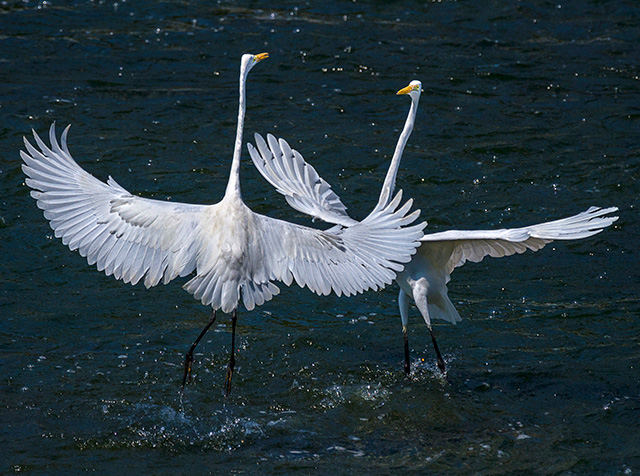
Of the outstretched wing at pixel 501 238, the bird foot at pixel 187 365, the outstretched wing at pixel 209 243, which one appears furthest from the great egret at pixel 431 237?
the bird foot at pixel 187 365

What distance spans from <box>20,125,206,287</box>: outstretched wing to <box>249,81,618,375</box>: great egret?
57.4 inches

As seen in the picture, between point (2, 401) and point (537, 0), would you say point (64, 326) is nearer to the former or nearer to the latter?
point (2, 401)

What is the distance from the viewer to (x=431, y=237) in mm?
7105

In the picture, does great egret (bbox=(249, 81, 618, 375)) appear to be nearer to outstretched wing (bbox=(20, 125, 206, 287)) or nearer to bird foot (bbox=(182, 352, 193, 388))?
outstretched wing (bbox=(20, 125, 206, 287))

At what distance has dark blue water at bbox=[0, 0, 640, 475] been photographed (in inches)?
261

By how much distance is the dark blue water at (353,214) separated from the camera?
6625 millimetres

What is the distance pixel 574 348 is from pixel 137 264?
3647 mm

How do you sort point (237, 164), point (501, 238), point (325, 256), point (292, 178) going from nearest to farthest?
point (325, 256), point (501, 238), point (237, 164), point (292, 178)

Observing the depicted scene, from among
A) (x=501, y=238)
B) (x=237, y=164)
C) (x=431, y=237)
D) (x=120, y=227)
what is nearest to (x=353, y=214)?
(x=431, y=237)

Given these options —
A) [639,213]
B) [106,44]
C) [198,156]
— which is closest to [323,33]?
[106,44]

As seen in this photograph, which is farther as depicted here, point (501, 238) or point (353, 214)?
point (353, 214)

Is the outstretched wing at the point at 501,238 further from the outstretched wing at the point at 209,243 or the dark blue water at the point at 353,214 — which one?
the dark blue water at the point at 353,214

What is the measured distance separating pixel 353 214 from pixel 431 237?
10.6ft

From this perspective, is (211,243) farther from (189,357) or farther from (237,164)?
(189,357)
